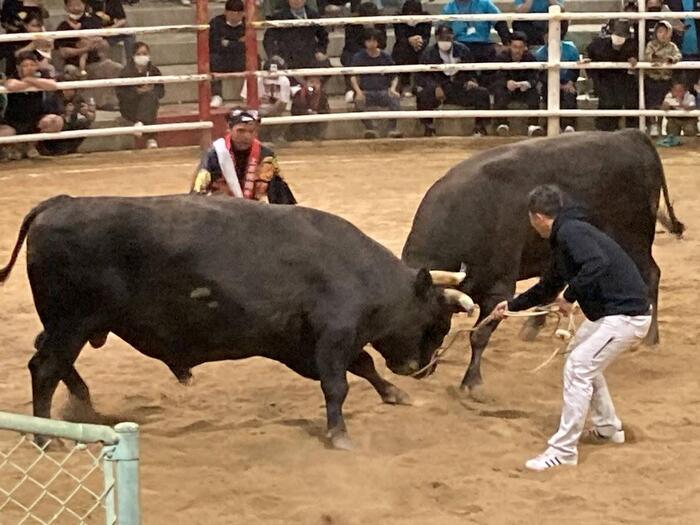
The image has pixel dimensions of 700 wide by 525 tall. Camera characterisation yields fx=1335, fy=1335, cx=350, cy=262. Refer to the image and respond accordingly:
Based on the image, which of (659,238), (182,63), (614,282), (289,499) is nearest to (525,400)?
(614,282)

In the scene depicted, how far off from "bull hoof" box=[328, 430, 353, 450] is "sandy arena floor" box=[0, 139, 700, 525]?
57 millimetres

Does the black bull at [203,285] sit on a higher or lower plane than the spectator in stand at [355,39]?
lower

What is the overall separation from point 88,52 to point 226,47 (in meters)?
1.35

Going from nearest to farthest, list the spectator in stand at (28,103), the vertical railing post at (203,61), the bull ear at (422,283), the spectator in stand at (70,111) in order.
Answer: the bull ear at (422,283), the spectator in stand at (28,103), the spectator in stand at (70,111), the vertical railing post at (203,61)

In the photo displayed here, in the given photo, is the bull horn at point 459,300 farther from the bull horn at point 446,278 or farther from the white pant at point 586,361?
the white pant at point 586,361

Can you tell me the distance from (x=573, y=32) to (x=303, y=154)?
12.8ft

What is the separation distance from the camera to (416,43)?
13570 mm

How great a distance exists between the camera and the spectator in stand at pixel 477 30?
1361 centimetres

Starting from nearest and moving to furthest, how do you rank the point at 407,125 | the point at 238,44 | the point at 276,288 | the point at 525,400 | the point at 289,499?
1. the point at 289,499
2. the point at 276,288
3. the point at 525,400
4. the point at 238,44
5. the point at 407,125

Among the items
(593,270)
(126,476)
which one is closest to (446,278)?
(593,270)

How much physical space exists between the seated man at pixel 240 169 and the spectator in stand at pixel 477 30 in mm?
6602

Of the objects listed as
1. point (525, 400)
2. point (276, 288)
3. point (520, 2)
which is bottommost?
point (525, 400)

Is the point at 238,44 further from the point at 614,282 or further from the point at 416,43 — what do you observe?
the point at 614,282

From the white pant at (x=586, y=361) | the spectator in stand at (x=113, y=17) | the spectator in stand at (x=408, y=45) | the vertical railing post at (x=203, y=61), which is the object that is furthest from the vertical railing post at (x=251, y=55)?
the white pant at (x=586, y=361)
